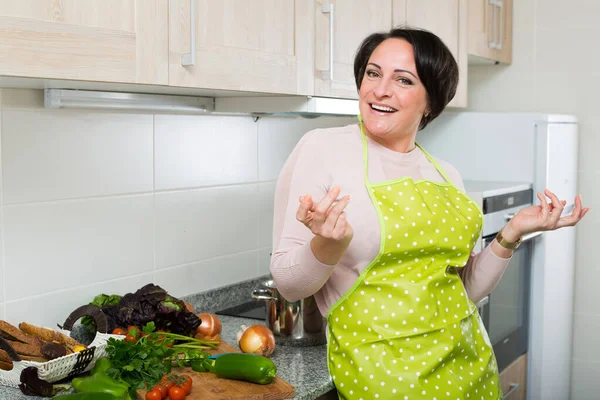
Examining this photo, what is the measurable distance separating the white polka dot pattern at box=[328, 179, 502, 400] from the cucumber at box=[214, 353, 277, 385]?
0.15 meters

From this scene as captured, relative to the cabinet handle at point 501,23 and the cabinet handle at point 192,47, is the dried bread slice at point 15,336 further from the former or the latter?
the cabinet handle at point 501,23

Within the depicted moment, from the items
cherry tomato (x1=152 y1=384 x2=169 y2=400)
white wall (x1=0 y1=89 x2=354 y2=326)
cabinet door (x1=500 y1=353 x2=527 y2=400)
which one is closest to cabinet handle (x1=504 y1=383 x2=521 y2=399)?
cabinet door (x1=500 y1=353 x2=527 y2=400)

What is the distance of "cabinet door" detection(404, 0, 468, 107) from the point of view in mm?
2389

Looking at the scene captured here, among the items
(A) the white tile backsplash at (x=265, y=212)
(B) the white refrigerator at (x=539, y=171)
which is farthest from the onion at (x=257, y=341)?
(B) the white refrigerator at (x=539, y=171)

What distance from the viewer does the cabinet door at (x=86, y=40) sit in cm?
115

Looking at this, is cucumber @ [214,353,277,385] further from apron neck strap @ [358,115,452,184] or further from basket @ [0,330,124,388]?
apron neck strap @ [358,115,452,184]

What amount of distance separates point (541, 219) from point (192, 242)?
3.19ft

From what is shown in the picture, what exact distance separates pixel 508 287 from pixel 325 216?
165 cm

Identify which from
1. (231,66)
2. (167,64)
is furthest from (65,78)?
(231,66)

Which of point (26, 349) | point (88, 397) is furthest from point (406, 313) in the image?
point (26, 349)

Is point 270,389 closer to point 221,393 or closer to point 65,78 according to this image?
point 221,393

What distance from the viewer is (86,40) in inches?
49.3

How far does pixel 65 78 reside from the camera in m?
1.22

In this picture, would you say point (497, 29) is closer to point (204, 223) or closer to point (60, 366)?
point (204, 223)
